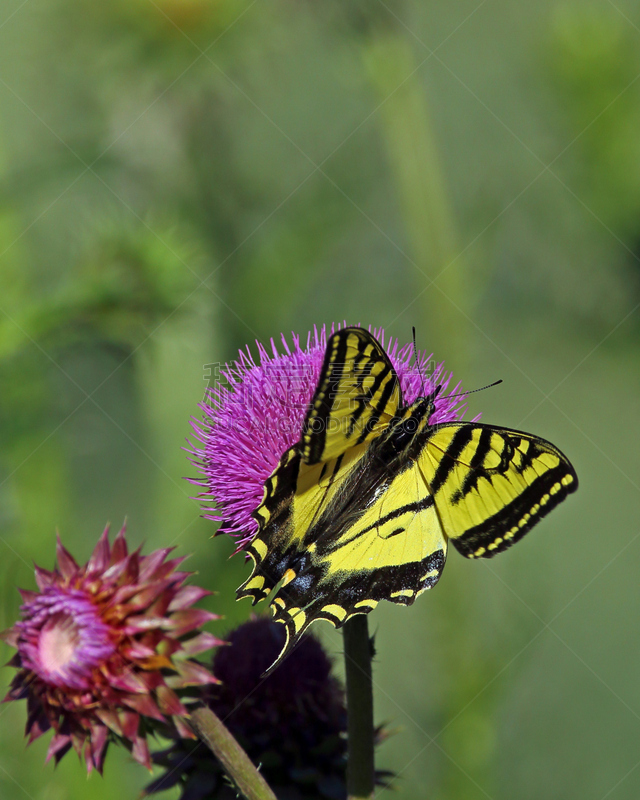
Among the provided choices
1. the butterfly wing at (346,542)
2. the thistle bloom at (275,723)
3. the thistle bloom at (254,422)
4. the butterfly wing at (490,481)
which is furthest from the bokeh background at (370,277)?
the butterfly wing at (490,481)

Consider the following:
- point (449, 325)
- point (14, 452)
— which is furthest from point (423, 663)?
point (14, 452)

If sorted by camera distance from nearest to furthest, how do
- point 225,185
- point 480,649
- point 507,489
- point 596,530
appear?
point 507,489 → point 480,649 → point 225,185 → point 596,530

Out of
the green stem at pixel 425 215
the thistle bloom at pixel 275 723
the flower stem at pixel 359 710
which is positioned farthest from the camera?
the green stem at pixel 425 215

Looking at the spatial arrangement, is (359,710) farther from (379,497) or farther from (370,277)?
(370,277)

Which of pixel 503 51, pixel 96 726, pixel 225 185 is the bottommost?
pixel 96 726

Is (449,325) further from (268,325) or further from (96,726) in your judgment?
(96,726)

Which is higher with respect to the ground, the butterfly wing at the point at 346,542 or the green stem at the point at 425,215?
the green stem at the point at 425,215

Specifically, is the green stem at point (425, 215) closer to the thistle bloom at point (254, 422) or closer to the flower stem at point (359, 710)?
the thistle bloom at point (254, 422)

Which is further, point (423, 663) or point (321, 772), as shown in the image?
point (423, 663)
